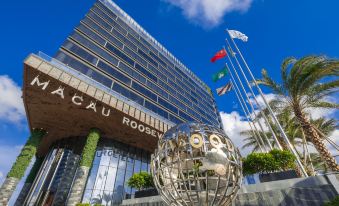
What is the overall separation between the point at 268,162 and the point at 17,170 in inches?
591

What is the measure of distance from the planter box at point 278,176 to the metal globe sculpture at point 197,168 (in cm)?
656

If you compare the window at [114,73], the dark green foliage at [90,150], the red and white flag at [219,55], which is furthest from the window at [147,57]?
the dark green foliage at [90,150]

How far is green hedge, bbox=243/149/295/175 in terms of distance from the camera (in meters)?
8.59

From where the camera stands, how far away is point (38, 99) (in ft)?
42.8

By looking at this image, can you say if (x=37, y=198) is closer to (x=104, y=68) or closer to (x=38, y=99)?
(x=38, y=99)

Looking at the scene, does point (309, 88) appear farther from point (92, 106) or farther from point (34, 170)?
point (34, 170)

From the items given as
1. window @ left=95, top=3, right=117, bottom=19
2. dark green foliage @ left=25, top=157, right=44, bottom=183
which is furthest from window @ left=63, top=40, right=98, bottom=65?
dark green foliage @ left=25, top=157, right=44, bottom=183

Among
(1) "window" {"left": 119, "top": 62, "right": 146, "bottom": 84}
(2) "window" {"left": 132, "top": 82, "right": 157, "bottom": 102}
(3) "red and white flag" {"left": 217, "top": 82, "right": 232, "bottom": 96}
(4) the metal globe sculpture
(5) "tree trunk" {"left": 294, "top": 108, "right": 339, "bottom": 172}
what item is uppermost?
(1) "window" {"left": 119, "top": 62, "right": 146, "bottom": 84}

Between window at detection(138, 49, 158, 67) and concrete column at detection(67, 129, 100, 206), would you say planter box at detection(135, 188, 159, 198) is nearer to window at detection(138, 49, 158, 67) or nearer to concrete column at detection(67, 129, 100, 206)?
concrete column at detection(67, 129, 100, 206)

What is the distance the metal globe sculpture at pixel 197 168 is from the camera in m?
2.51

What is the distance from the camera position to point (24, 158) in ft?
42.3

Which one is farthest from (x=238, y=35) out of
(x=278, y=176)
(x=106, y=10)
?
(x=106, y=10)

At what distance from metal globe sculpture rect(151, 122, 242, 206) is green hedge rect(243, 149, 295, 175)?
22.2 ft

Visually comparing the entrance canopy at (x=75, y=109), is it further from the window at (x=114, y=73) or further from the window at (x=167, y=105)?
the window at (x=167, y=105)
